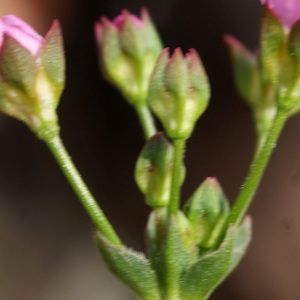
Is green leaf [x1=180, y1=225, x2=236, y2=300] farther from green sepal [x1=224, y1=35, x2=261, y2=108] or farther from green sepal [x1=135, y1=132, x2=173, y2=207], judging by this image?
green sepal [x1=224, y1=35, x2=261, y2=108]

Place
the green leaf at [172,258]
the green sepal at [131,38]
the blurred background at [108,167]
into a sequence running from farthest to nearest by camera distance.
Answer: the blurred background at [108,167] → the green sepal at [131,38] → the green leaf at [172,258]

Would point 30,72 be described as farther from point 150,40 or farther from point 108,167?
point 108,167

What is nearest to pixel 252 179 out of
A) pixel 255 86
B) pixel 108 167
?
pixel 255 86

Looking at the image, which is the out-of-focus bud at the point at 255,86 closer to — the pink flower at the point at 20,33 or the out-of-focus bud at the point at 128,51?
the out-of-focus bud at the point at 128,51

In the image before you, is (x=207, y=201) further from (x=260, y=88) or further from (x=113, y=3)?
(x=113, y=3)

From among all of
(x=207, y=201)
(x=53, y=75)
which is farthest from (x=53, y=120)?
(x=207, y=201)

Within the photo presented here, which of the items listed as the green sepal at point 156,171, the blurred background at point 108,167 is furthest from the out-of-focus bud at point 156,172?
the blurred background at point 108,167
